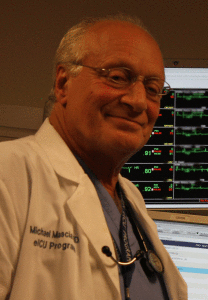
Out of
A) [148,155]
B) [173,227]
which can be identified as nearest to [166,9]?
[148,155]

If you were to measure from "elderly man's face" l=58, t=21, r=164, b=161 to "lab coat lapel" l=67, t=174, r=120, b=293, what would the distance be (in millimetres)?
137

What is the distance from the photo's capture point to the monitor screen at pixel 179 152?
1.58 metres

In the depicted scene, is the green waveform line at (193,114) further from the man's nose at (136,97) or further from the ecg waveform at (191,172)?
the man's nose at (136,97)

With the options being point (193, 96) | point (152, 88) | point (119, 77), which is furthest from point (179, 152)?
point (119, 77)

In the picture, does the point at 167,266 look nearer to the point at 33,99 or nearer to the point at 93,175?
the point at 93,175

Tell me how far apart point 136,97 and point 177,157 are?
707 mm

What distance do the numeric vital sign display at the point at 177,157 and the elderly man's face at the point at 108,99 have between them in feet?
1.92

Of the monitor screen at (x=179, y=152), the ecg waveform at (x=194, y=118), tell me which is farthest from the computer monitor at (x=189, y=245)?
the ecg waveform at (x=194, y=118)

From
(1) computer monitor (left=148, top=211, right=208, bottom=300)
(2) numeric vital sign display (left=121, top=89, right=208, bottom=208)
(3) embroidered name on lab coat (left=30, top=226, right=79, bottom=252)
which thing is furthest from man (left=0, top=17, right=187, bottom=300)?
(2) numeric vital sign display (left=121, top=89, right=208, bottom=208)

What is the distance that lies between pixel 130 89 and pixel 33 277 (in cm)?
57

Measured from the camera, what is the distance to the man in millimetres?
720

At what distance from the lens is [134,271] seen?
2.90ft

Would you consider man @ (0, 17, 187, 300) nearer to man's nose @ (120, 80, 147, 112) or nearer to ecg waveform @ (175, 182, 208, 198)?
man's nose @ (120, 80, 147, 112)

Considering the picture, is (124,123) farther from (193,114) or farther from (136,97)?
(193,114)
